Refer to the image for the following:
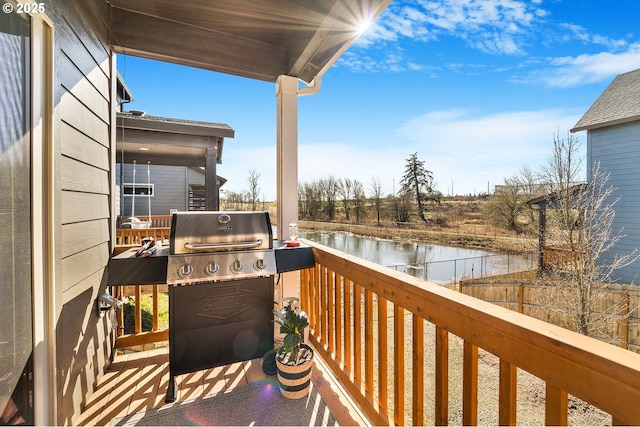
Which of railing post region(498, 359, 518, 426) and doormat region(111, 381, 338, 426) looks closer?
railing post region(498, 359, 518, 426)

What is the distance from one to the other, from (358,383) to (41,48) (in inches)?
91.9

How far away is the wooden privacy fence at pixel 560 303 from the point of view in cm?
554

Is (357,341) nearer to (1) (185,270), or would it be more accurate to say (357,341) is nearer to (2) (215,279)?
(2) (215,279)

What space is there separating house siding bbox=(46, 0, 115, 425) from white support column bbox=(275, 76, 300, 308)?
53.2 inches

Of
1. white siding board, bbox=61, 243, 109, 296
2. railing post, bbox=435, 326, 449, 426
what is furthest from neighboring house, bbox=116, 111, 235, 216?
railing post, bbox=435, 326, 449, 426

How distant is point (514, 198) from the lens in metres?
9.78

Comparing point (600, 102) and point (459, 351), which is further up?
point (600, 102)

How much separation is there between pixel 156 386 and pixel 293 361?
1.04 m

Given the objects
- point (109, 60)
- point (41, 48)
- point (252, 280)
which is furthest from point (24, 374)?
point (109, 60)

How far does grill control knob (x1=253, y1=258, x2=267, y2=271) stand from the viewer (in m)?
2.06

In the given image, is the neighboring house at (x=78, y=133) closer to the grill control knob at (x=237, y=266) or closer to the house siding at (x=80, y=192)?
the house siding at (x=80, y=192)

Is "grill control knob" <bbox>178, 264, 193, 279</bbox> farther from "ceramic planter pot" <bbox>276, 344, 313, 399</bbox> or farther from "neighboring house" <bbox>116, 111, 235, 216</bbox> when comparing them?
"neighboring house" <bbox>116, 111, 235, 216</bbox>

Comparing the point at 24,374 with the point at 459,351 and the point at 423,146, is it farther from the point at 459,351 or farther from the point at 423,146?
the point at 423,146

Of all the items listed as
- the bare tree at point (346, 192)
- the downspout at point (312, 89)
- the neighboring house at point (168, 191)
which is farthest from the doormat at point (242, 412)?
the bare tree at point (346, 192)
